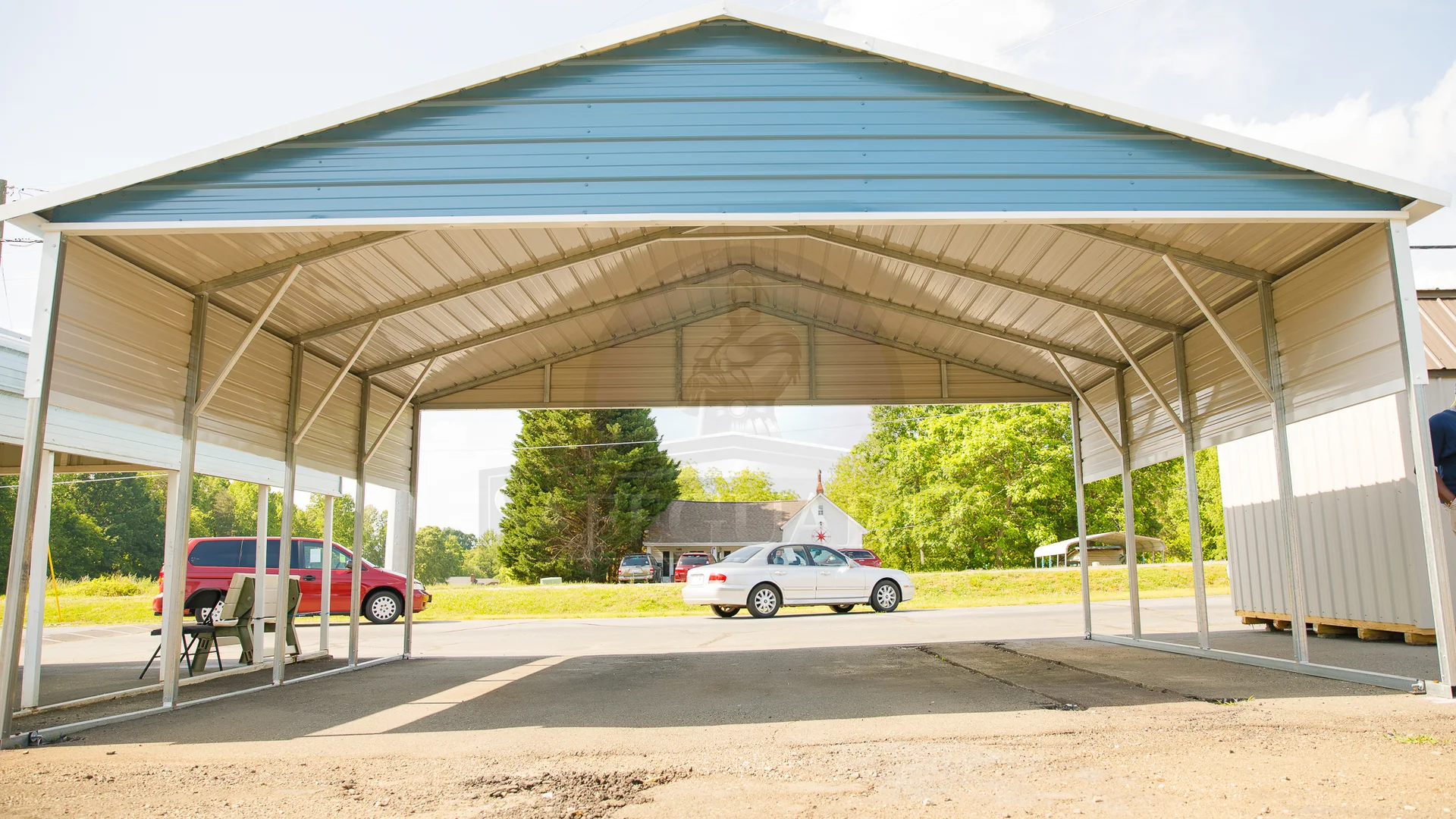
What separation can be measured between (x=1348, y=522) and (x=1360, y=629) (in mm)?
1166

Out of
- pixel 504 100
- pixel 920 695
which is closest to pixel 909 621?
pixel 920 695

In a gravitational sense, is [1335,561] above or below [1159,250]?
below

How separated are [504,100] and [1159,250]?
5.49 metres

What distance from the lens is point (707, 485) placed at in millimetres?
81688

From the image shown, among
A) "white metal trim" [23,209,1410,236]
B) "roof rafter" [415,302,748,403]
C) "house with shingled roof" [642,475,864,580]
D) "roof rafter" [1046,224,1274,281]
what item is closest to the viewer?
"white metal trim" [23,209,1410,236]

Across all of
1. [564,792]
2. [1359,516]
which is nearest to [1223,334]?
[1359,516]

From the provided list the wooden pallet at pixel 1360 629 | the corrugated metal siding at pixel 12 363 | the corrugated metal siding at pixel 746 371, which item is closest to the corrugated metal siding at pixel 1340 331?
the wooden pallet at pixel 1360 629

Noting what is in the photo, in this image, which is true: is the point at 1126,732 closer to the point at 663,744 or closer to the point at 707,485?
the point at 663,744

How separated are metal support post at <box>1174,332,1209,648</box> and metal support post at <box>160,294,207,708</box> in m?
9.12

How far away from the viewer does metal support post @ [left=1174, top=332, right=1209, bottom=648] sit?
9284 millimetres

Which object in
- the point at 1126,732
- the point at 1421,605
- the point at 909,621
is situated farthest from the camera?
the point at 909,621

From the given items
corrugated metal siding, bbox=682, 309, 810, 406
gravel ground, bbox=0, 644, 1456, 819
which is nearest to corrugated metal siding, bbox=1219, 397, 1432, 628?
gravel ground, bbox=0, 644, 1456, 819

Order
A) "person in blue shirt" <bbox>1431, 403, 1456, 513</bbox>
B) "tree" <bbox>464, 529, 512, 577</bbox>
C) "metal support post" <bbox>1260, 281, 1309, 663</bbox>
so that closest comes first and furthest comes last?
"person in blue shirt" <bbox>1431, 403, 1456, 513</bbox>, "metal support post" <bbox>1260, 281, 1309, 663</bbox>, "tree" <bbox>464, 529, 512, 577</bbox>

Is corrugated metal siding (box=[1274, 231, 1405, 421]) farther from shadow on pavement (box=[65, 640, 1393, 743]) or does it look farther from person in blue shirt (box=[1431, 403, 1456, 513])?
shadow on pavement (box=[65, 640, 1393, 743])
